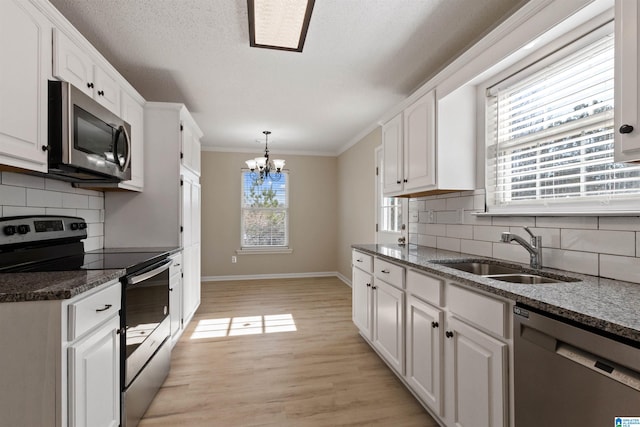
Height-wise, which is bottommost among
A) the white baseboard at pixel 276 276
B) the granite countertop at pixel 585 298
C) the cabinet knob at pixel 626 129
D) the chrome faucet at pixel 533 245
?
the white baseboard at pixel 276 276

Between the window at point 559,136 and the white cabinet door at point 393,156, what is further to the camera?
the white cabinet door at point 393,156

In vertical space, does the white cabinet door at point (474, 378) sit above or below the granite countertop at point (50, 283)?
below

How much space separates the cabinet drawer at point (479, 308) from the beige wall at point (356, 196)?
2900 mm

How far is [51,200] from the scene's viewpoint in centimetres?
216


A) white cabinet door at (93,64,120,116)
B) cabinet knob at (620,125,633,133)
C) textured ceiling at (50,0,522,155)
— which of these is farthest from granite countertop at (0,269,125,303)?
cabinet knob at (620,125,633,133)

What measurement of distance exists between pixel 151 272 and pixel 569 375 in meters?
2.13

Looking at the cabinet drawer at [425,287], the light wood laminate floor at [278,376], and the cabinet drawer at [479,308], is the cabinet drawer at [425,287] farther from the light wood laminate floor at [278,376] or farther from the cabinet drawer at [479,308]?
the light wood laminate floor at [278,376]

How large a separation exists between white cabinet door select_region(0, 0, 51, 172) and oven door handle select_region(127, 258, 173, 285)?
720 mm

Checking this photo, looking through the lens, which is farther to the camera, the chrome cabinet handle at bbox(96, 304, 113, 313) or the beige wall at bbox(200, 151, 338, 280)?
the beige wall at bbox(200, 151, 338, 280)

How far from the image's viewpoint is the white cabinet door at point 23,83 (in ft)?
4.49

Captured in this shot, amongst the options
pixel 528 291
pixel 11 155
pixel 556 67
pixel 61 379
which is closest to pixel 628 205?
pixel 528 291

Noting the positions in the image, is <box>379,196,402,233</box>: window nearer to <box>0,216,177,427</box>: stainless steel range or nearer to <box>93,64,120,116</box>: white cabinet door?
<box>0,216,177,427</box>: stainless steel range

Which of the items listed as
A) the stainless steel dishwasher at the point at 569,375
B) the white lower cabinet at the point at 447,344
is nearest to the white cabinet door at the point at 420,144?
the white lower cabinet at the point at 447,344

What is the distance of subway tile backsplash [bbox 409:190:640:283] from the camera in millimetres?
1396
